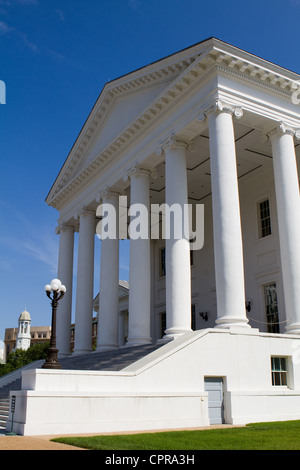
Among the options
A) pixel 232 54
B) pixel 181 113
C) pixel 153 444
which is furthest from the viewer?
pixel 181 113

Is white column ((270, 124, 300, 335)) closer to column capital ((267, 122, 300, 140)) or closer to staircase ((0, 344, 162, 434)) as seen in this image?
column capital ((267, 122, 300, 140))

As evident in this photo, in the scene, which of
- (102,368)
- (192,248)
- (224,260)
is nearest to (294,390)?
(224,260)

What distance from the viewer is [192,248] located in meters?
36.5

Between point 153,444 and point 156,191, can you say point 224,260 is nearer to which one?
point 153,444

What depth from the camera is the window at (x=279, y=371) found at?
20.3 meters

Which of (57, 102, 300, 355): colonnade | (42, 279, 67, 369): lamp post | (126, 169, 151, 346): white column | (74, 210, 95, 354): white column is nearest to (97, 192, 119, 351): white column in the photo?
(57, 102, 300, 355): colonnade

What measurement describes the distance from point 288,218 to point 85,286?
15942 mm

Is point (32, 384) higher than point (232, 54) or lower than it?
lower

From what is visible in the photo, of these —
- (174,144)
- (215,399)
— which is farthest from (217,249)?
(174,144)

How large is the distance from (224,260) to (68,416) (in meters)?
8.81

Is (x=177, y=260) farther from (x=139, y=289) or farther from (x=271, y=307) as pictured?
(x=271, y=307)
